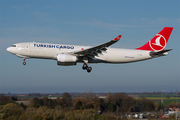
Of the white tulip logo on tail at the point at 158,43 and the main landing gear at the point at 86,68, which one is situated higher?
the white tulip logo on tail at the point at 158,43

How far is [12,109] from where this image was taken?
4803 centimetres

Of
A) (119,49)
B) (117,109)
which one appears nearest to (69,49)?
(119,49)

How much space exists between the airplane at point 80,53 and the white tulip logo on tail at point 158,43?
5.38 feet

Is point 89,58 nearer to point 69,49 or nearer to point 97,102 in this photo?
point 69,49

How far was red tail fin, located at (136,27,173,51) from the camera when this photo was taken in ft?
129

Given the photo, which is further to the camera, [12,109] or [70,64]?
[12,109]

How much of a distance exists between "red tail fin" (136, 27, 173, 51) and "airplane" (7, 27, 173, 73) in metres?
1.28

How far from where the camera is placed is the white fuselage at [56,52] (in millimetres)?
34281

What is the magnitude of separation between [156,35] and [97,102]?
156 feet

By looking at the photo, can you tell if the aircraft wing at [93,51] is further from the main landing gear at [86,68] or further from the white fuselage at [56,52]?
the main landing gear at [86,68]

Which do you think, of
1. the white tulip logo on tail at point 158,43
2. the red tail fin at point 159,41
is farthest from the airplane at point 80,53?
the white tulip logo on tail at point 158,43

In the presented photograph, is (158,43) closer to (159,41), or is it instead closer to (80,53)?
(159,41)

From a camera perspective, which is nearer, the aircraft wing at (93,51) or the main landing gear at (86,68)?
the aircraft wing at (93,51)

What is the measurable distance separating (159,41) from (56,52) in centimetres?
1815
